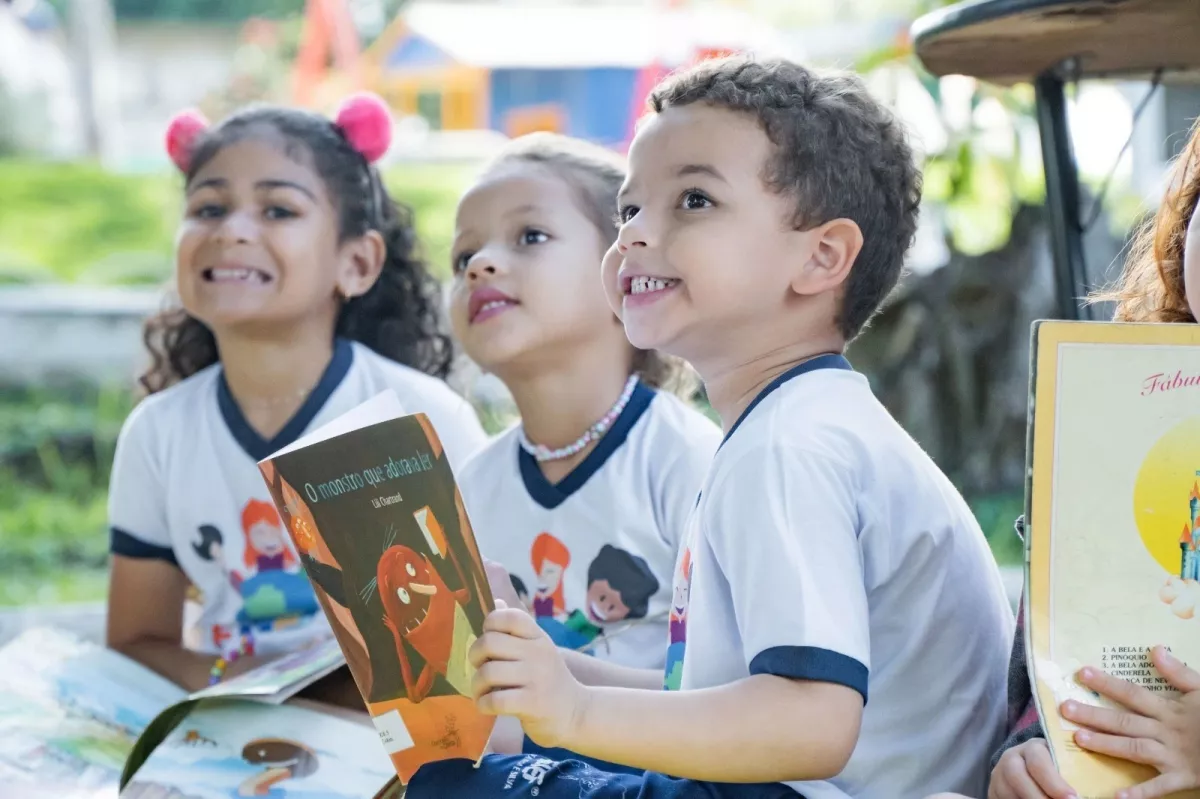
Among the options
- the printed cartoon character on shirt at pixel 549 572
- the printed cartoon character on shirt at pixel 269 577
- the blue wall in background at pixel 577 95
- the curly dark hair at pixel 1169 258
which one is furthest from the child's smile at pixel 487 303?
the blue wall in background at pixel 577 95

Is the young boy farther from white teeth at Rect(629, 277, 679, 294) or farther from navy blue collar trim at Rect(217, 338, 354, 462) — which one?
navy blue collar trim at Rect(217, 338, 354, 462)

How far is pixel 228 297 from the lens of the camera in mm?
2244

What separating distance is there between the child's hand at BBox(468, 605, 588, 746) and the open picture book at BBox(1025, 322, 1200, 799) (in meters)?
0.41

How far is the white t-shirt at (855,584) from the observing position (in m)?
1.23

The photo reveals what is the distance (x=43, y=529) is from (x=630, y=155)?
3.69 meters

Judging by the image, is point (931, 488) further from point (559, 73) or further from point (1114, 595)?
point (559, 73)

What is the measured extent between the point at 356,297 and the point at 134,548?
57cm

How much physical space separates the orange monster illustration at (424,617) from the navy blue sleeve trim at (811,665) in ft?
0.95

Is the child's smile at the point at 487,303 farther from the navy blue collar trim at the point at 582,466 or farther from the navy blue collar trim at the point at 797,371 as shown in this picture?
the navy blue collar trim at the point at 797,371

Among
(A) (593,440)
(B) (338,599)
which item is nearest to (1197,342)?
(B) (338,599)

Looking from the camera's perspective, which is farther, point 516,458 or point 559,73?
point 559,73

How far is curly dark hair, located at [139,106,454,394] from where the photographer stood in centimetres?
237

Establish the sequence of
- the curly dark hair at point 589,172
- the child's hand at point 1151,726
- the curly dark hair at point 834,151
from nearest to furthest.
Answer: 1. the child's hand at point 1151,726
2. the curly dark hair at point 834,151
3. the curly dark hair at point 589,172

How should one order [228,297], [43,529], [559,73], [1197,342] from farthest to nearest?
[559,73], [43,529], [228,297], [1197,342]
